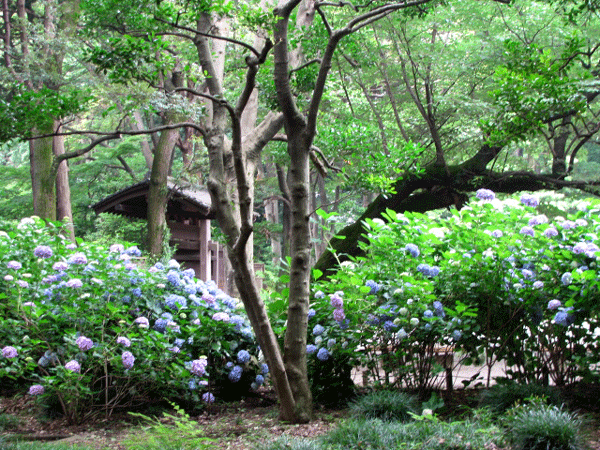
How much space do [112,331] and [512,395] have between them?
2.72 meters

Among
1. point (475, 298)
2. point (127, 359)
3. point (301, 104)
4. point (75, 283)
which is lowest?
point (127, 359)

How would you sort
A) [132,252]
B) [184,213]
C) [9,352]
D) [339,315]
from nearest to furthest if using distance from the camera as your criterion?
[9,352]
[339,315]
[132,252]
[184,213]

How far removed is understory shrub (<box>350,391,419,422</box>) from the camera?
337 cm

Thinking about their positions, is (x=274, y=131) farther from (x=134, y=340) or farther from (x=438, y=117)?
(x=134, y=340)

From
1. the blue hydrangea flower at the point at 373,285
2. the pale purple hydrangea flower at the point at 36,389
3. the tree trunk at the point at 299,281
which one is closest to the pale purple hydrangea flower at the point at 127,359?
the pale purple hydrangea flower at the point at 36,389

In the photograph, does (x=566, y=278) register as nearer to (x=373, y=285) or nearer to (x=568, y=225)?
(x=568, y=225)

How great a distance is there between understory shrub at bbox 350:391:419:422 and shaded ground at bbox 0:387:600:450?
19 cm

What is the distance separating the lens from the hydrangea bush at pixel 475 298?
3500mm

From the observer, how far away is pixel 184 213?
1550 cm

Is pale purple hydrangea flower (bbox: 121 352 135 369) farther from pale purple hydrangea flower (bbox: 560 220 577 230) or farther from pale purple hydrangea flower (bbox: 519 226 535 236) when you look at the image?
pale purple hydrangea flower (bbox: 560 220 577 230)

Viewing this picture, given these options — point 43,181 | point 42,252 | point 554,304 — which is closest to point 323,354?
point 554,304

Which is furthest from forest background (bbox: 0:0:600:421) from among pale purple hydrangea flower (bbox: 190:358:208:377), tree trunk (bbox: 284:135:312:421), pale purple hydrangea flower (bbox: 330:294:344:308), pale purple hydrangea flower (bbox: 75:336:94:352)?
pale purple hydrangea flower (bbox: 75:336:94:352)

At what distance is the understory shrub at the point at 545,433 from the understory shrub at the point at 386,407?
77 centimetres

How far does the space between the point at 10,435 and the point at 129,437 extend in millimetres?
918
